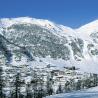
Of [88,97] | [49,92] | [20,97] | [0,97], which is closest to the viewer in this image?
[88,97]

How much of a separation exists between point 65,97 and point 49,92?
5105 inches

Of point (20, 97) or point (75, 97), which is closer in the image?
point (75, 97)

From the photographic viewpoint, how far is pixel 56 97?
45562 mm

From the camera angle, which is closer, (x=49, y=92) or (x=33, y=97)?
(x=33, y=97)

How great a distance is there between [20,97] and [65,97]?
11136cm

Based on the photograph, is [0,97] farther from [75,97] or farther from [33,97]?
[75,97]

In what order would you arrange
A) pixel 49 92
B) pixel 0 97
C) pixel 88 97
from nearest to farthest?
pixel 88 97
pixel 0 97
pixel 49 92

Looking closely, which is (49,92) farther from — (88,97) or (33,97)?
(88,97)

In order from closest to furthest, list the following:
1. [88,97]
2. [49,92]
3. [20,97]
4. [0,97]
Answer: [88,97]
[0,97]
[20,97]
[49,92]

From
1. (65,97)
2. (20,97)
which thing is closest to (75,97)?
(65,97)

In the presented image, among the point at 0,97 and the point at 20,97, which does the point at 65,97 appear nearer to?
the point at 0,97

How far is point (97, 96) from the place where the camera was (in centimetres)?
4425

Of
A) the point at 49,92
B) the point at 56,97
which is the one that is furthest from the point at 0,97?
the point at 56,97

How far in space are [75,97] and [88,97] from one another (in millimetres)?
1709
